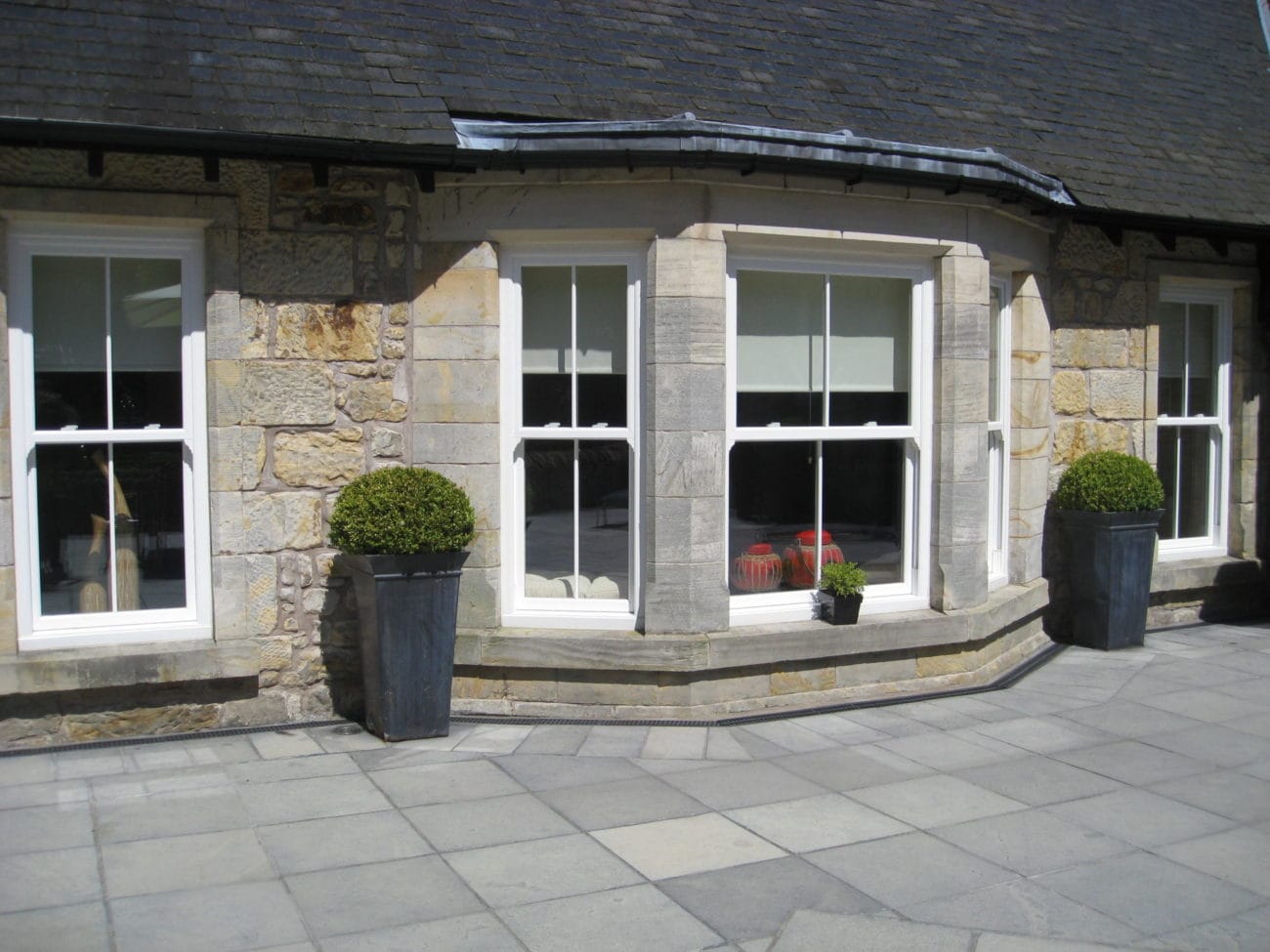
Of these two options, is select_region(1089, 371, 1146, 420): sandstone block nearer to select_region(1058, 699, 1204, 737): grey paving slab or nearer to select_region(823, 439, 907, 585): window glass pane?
select_region(823, 439, 907, 585): window glass pane

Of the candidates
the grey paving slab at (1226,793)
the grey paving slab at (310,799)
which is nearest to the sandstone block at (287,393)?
the grey paving slab at (310,799)

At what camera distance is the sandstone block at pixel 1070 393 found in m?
9.18

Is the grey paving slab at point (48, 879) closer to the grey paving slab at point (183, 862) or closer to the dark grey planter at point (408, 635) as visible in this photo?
the grey paving slab at point (183, 862)

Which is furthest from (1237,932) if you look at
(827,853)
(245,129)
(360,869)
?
(245,129)

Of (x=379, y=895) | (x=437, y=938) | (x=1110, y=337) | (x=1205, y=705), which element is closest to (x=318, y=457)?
(x=379, y=895)

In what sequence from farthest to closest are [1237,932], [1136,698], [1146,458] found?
1. [1146,458]
2. [1136,698]
3. [1237,932]

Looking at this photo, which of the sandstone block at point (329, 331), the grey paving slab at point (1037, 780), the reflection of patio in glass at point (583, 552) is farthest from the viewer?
the reflection of patio in glass at point (583, 552)

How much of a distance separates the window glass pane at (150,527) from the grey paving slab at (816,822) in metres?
3.35

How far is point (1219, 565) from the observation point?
10016mm

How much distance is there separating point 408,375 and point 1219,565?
22.6 ft

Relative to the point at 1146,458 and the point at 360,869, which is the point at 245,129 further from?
the point at 1146,458

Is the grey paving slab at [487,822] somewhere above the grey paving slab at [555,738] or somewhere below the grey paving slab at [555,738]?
below

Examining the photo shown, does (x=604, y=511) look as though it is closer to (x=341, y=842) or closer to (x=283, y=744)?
(x=283, y=744)

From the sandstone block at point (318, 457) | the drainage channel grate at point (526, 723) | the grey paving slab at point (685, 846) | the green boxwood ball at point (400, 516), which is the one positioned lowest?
the grey paving slab at point (685, 846)
